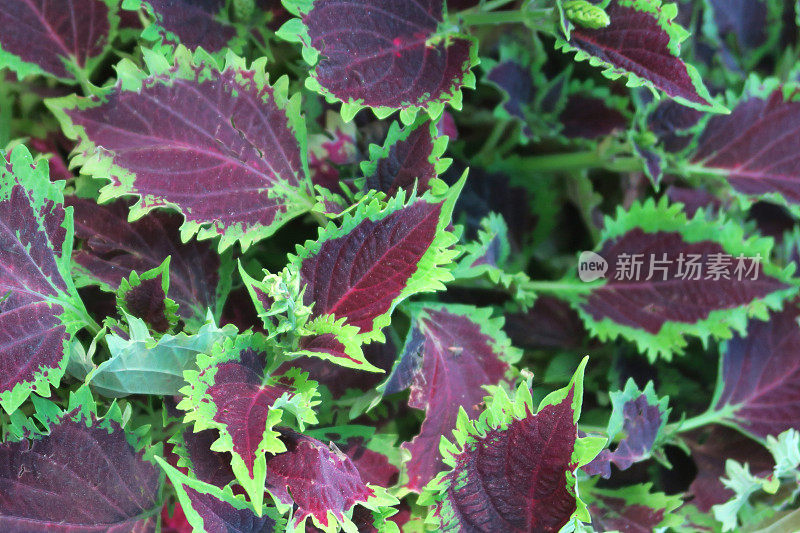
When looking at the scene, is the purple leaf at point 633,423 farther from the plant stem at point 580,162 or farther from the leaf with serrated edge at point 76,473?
the leaf with serrated edge at point 76,473

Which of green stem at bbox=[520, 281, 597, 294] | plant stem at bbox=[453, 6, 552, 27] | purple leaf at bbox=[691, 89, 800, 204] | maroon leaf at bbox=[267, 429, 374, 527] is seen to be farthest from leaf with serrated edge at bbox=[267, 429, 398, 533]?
purple leaf at bbox=[691, 89, 800, 204]

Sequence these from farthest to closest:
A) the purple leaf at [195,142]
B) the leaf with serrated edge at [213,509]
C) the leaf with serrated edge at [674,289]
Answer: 1. the leaf with serrated edge at [674,289]
2. the purple leaf at [195,142]
3. the leaf with serrated edge at [213,509]

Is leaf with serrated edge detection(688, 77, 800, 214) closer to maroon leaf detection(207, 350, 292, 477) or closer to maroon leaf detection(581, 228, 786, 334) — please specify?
maroon leaf detection(581, 228, 786, 334)

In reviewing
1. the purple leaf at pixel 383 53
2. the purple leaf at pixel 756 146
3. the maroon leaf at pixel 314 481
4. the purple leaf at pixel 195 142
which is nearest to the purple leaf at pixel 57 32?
the purple leaf at pixel 195 142

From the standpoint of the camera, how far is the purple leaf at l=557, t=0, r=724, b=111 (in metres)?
0.71

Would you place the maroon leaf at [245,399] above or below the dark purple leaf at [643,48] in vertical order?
below

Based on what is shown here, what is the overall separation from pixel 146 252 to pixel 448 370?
1.03 ft

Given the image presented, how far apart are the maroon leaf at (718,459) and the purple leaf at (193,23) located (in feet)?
2.30

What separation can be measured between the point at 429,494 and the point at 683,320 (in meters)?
0.36

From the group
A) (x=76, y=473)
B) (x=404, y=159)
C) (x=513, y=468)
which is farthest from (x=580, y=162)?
(x=76, y=473)

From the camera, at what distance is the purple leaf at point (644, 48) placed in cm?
71

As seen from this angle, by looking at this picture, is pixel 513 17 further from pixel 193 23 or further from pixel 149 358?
pixel 149 358

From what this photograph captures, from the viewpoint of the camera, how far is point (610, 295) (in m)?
0.90

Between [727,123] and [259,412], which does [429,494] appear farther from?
[727,123]
